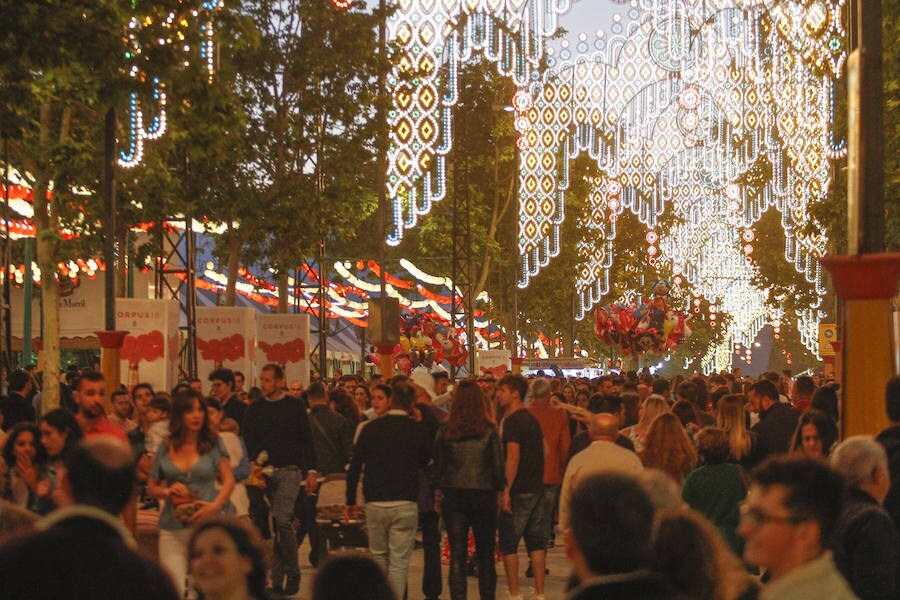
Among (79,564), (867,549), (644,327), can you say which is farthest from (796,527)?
(644,327)

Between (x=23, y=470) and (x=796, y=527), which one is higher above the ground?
(x=796, y=527)

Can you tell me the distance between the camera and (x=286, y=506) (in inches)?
537

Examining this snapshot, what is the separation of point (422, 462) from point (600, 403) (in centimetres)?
569

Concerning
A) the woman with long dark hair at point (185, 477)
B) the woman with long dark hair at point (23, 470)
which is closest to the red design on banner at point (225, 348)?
the woman with long dark hair at point (185, 477)

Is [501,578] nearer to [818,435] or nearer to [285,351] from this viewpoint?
[818,435]

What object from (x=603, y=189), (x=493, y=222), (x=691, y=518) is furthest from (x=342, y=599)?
(x=493, y=222)

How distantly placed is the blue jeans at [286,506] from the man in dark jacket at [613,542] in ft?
31.1

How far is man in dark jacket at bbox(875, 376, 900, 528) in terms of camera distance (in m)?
7.92

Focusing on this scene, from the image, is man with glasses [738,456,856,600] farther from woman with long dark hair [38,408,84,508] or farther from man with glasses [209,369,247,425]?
man with glasses [209,369,247,425]

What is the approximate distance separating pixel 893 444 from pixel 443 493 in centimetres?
511

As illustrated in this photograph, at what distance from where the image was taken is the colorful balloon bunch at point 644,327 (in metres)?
45.5

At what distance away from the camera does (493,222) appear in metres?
59.9

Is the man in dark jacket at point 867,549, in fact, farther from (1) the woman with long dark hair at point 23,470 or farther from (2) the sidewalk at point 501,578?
(2) the sidewalk at point 501,578

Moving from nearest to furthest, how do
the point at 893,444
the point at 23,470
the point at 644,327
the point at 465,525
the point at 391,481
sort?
the point at 893,444 → the point at 23,470 → the point at 391,481 → the point at 465,525 → the point at 644,327
